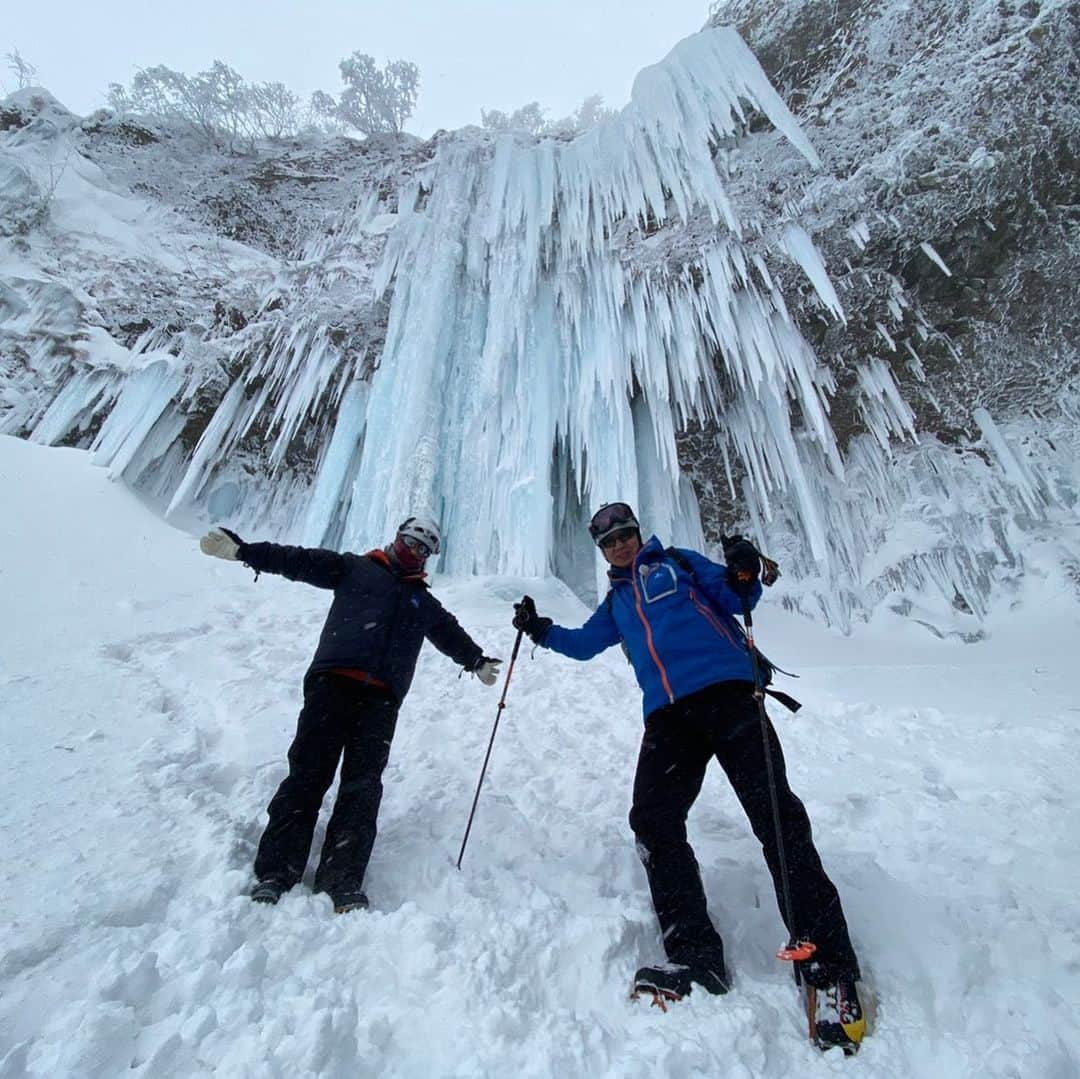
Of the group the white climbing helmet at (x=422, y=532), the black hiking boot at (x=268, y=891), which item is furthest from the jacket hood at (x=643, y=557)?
the black hiking boot at (x=268, y=891)

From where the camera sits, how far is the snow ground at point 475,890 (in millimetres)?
1605

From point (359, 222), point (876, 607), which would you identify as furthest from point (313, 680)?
point (359, 222)

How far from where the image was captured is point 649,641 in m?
2.77

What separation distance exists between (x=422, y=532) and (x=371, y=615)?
0.63 meters

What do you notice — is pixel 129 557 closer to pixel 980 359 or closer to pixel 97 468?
pixel 97 468

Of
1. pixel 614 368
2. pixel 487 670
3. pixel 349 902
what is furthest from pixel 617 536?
pixel 614 368

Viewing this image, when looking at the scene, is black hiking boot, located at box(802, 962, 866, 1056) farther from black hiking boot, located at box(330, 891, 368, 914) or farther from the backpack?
black hiking boot, located at box(330, 891, 368, 914)

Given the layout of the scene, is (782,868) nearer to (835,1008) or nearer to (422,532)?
(835,1008)

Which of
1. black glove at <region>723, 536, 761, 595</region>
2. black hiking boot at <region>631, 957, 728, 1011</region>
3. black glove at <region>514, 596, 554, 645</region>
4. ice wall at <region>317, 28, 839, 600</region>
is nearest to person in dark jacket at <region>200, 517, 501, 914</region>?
black glove at <region>514, 596, 554, 645</region>

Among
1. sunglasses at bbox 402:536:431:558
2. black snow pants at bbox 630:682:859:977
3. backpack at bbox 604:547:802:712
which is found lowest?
black snow pants at bbox 630:682:859:977

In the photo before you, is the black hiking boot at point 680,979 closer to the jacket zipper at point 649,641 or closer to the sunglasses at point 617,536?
the jacket zipper at point 649,641

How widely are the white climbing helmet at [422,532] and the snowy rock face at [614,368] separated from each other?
201 inches

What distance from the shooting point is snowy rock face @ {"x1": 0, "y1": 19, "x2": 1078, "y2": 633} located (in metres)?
8.66

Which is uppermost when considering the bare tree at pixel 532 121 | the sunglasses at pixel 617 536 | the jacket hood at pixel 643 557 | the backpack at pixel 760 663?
the bare tree at pixel 532 121
